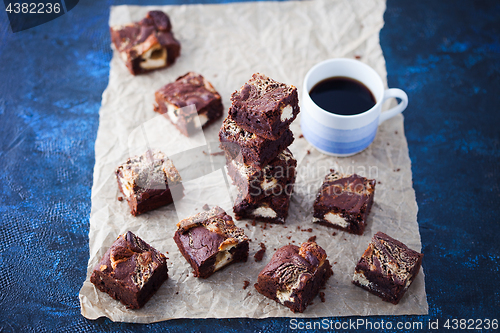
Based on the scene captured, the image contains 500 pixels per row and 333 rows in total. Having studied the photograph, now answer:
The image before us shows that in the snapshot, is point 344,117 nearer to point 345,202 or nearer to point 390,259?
point 345,202

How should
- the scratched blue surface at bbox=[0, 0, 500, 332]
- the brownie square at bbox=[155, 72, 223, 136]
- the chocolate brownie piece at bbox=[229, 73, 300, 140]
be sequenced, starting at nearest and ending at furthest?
the chocolate brownie piece at bbox=[229, 73, 300, 140], the scratched blue surface at bbox=[0, 0, 500, 332], the brownie square at bbox=[155, 72, 223, 136]

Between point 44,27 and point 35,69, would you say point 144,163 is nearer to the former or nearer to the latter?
point 35,69

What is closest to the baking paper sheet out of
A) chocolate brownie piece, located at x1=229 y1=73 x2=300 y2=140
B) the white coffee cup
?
the white coffee cup

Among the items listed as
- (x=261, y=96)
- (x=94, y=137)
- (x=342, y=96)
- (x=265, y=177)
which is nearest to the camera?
(x=261, y=96)

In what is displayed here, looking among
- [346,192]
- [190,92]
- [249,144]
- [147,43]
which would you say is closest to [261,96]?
[249,144]

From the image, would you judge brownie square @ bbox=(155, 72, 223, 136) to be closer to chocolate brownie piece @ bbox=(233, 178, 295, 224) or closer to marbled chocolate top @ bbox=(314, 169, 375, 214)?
chocolate brownie piece @ bbox=(233, 178, 295, 224)
